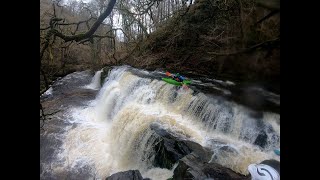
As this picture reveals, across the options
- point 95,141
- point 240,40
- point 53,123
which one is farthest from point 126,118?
point 240,40

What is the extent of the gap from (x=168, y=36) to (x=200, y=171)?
785cm

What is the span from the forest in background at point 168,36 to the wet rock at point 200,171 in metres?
1.57

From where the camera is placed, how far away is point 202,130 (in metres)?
5.06

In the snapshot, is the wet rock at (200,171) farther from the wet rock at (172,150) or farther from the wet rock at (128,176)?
the wet rock at (128,176)

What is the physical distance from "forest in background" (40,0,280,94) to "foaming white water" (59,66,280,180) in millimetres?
1028

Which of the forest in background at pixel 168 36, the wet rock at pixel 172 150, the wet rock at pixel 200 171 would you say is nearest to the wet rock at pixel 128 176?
the wet rock at pixel 172 150

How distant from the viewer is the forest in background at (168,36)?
53cm

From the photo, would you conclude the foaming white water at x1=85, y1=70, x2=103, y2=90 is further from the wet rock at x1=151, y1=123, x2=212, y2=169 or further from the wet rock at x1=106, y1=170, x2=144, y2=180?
the wet rock at x1=106, y1=170, x2=144, y2=180

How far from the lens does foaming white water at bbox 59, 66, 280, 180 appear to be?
13.9ft

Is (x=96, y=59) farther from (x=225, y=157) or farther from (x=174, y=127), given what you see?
(x=225, y=157)

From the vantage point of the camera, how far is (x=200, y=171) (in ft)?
11.7

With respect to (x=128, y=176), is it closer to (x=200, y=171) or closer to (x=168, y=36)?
(x=200, y=171)

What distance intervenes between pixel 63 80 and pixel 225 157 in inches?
373

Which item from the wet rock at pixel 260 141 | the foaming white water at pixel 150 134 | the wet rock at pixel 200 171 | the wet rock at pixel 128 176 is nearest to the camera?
the wet rock at pixel 200 171
